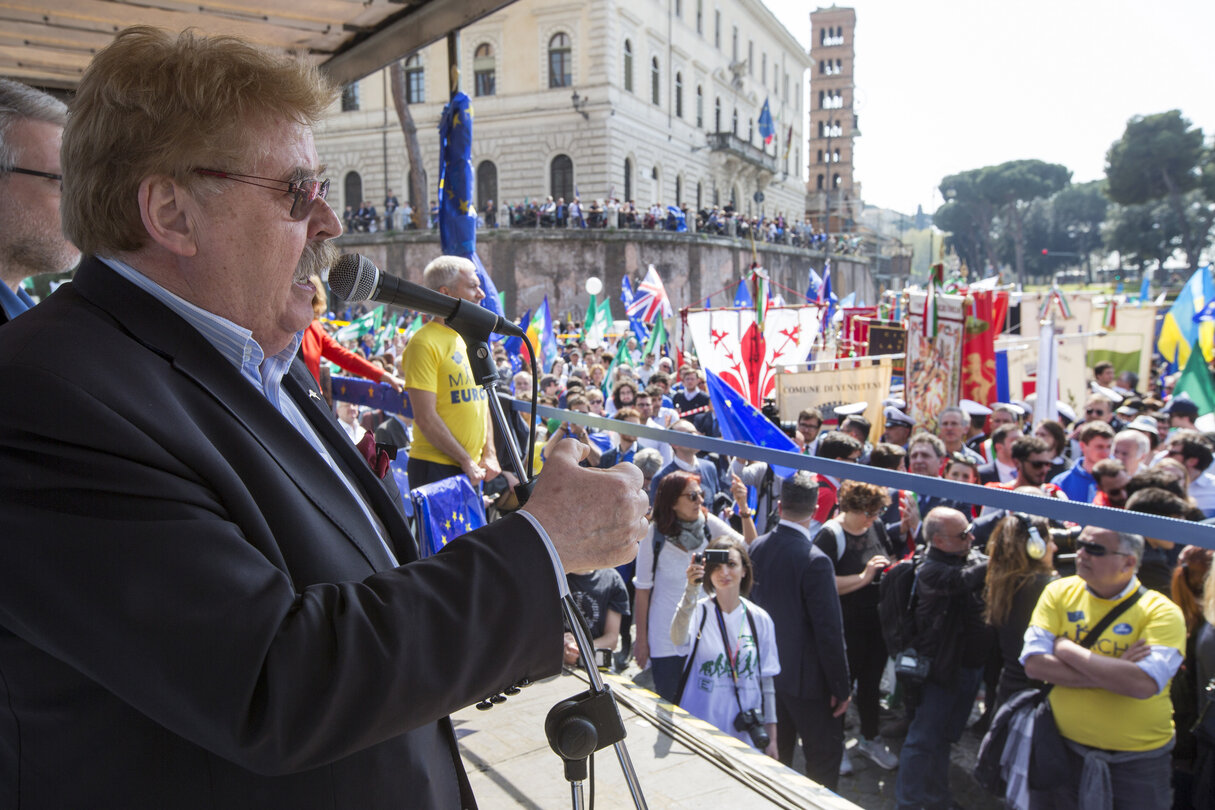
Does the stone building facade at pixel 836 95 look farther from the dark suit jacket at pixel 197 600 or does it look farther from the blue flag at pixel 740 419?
the dark suit jacket at pixel 197 600

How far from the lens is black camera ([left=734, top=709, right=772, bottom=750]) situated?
3.85m

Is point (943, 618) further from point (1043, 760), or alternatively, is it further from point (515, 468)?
point (515, 468)

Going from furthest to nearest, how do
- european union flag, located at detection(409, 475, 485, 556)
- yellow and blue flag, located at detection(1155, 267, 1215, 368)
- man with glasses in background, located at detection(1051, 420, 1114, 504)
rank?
yellow and blue flag, located at detection(1155, 267, 1215, 368) → man with glasses in background, located at detection(1051, 420, 1114, 504) → european union flag, located at detection(409, 475, 485, 556)

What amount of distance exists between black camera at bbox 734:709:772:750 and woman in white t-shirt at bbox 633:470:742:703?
395mm

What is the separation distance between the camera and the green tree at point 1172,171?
65125 millimetres

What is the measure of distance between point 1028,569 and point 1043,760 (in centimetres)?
88

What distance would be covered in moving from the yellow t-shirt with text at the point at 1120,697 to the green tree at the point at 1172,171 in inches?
2869

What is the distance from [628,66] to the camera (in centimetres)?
3853

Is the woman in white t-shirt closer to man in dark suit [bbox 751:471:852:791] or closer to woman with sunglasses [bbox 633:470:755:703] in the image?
woman with sunglasses [bbox 633:470:755:703]

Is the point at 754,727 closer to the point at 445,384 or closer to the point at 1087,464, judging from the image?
the point at 445,384

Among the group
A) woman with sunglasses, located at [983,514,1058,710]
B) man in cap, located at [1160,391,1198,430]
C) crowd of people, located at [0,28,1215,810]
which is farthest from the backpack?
man in cap, located at [1160,391,1198,430]

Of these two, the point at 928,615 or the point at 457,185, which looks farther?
the point at 457,185

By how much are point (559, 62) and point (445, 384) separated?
3635cm

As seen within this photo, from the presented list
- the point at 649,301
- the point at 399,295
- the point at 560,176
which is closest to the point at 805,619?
the point at 399,295
